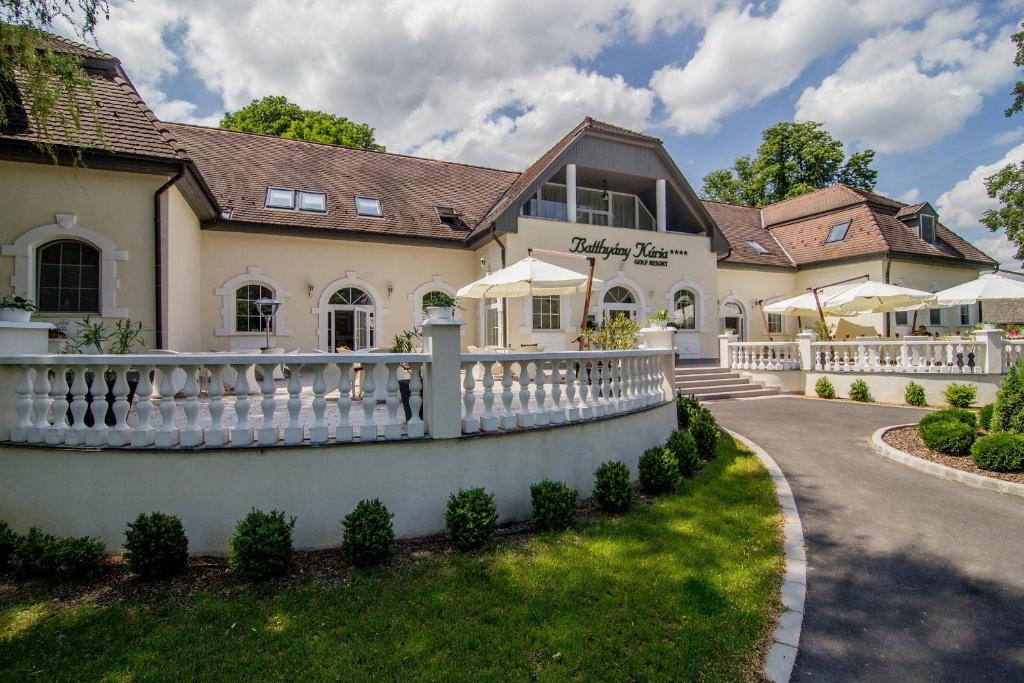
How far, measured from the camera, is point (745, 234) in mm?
23156

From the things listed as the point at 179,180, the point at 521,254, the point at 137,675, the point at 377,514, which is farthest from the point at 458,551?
the point at 521,254

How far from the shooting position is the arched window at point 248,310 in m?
13.5

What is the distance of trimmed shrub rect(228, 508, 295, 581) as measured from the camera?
160 inches

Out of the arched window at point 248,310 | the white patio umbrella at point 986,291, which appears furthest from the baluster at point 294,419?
the white patio umbrella at point 986,291

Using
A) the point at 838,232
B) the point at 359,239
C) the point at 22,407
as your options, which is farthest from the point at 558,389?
the point at 838,232

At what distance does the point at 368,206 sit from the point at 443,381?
12.2 meters

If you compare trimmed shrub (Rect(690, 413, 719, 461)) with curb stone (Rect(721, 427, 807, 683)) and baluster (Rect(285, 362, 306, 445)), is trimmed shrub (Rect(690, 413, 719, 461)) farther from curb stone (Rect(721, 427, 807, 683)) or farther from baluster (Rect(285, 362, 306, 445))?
baluster (Rect(285, 362, 306, 445))

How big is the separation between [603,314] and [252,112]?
23988 mm

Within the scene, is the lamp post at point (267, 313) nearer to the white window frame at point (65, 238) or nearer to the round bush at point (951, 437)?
the white window frame at point (65, 238)

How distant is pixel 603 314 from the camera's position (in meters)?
16.5

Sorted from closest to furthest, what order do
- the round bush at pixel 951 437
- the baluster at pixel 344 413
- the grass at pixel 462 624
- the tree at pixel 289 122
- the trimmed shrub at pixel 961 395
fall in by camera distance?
the grass at pixel 462 624
the baluster at pixel 344 413
the round bush at pixel 951 437
the trimmed shrub at pixel 961 395
the tree at pixel 289 122

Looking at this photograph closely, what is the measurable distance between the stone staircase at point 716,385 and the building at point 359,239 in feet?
8.90

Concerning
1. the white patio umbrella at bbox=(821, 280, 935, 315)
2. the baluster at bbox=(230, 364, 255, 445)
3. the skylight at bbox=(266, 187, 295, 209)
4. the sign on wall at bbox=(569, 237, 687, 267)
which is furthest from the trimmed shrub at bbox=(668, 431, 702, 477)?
the skylight at bbox=(266, 187, 295, 209)

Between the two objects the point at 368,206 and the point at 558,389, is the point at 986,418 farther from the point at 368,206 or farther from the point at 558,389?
the point at 368,206
